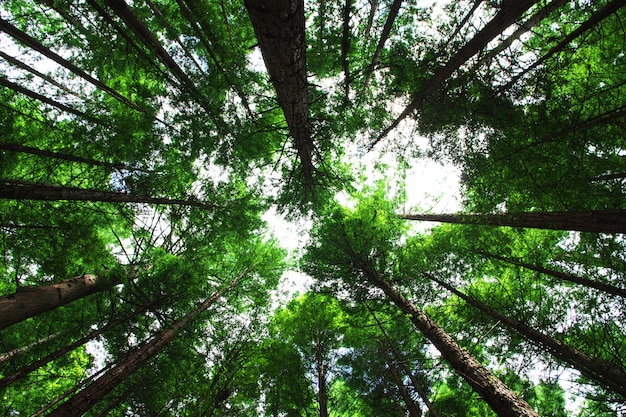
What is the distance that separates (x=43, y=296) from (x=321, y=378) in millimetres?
6774

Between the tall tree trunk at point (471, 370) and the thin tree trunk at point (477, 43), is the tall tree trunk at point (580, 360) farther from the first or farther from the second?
the thin tree trunk at point (477, 43)

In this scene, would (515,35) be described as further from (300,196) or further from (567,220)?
(300,196)

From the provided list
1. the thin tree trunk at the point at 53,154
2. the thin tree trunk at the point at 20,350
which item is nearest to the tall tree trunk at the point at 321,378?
the thin tree trunk at the point at 20,350

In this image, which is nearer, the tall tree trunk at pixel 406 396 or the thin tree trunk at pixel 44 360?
the thin tree trunk at pixel 44 360

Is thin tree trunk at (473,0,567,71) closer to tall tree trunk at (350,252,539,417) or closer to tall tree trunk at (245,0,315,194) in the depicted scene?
tall tree trunk at (245,0,315,194)

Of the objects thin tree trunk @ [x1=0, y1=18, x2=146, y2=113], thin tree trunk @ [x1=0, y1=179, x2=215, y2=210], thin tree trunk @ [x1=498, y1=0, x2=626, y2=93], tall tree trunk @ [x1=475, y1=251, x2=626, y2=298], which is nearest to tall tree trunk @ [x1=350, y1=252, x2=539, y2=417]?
tall tree trunk @ [x1=475, y1=251, x2=626, y2=298]

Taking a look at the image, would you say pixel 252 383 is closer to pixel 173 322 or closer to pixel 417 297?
pixel 173 322

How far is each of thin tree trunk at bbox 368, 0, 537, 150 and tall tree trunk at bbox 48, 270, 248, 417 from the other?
731 centimetres

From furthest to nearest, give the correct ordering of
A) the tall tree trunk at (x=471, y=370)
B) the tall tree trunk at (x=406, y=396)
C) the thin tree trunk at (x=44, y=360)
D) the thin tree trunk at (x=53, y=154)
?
the tall tree trunk at (x=406, y=396) → the thin tree trunk at (x=53, y=154) → the thin tree trunk at (x=44, y=360) → the tall tree trunk at (x=471, y=370)

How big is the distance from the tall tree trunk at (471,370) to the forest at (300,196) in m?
0.04

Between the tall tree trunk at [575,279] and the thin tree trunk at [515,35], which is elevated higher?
the thin tree trunk at [515,35]

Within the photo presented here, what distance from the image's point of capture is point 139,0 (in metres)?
5.09

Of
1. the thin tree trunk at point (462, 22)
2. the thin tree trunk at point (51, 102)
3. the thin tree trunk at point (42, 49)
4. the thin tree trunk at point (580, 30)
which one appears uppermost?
the thin tree trunk at point (42, 49)

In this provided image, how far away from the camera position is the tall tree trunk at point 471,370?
3.91 metres
